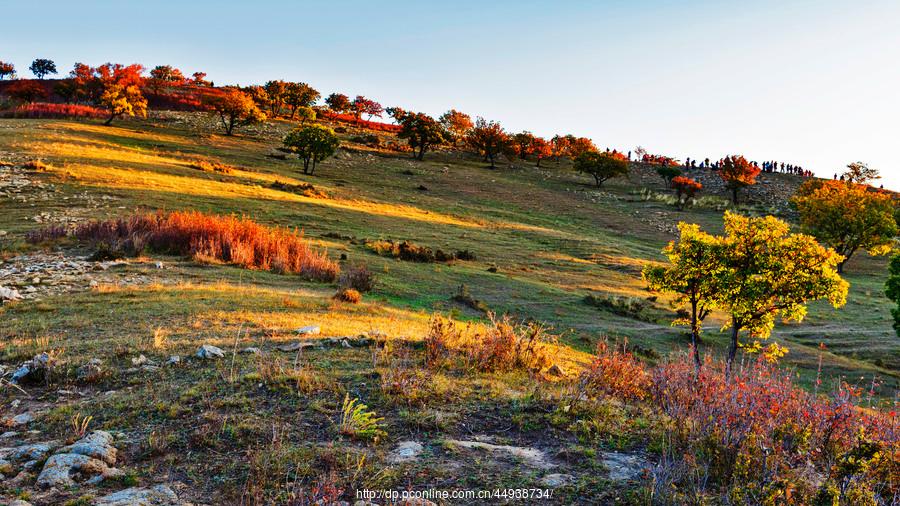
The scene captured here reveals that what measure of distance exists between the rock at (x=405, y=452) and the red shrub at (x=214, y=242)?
42.8ft

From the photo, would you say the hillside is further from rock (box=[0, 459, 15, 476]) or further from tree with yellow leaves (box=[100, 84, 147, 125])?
tree with yellow leaves (box=[100, 84, 147, 125])

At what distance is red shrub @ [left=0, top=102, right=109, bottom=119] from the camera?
6178cm

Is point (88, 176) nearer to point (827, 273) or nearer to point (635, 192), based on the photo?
point (827, 273)

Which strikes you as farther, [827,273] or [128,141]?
[128,141]

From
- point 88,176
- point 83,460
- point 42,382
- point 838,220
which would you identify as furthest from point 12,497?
point 838,220

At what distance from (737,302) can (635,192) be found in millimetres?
59386

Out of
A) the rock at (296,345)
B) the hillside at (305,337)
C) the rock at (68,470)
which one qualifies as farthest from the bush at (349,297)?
the rock at (68,470)

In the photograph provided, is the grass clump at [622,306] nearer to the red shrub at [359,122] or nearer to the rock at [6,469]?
the rock at [6,469]

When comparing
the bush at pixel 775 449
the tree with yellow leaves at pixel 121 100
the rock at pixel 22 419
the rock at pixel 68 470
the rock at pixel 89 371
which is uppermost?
the tree with yellow leaves at pixel 121 100

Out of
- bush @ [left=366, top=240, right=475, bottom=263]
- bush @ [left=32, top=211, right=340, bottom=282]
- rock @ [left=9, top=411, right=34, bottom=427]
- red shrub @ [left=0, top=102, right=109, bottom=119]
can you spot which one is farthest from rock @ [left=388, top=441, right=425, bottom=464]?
red shrub @ [left=0, top=102, right=109, bottom=119]

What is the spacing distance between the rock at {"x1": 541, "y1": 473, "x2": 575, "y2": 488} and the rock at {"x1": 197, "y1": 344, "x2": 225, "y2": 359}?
5598mm

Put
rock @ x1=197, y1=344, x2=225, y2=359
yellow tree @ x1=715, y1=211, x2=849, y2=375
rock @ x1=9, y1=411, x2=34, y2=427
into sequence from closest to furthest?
rock @ x1=9, y1=411, x2=34, y2=427, rock @ x1=197, y1=344, x2=225, y2=359, yellow tree @ x1=715, y1=211, x2=849, y2=375

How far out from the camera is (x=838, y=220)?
148 ft

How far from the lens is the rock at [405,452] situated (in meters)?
5.29
